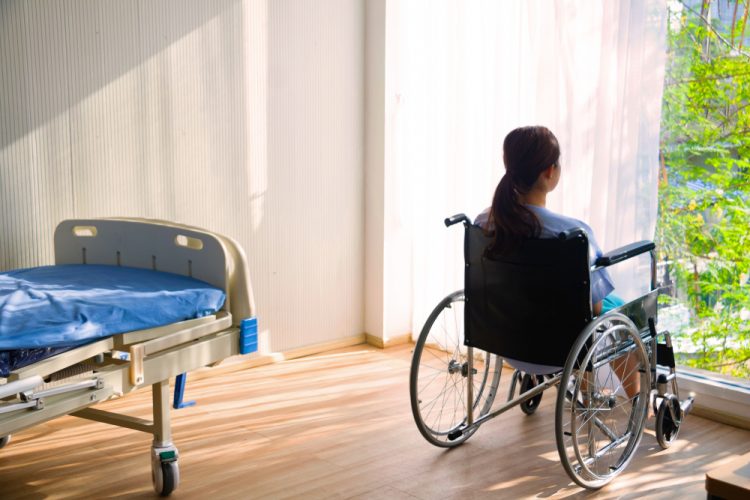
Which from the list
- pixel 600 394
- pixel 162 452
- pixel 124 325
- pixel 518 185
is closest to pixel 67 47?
pixel 124 325

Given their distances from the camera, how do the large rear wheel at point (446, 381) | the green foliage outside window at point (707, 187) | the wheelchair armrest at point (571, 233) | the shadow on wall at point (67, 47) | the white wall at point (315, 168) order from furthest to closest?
the white wall at point (315, 168)
the green foliage outside window at point (707, 187)
the shadow on wall at point (67, 47)
the large rear wheel at point (446, 381)
the wheelchair armrest at point (571, 233)

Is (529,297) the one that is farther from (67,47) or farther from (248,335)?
(67,47)

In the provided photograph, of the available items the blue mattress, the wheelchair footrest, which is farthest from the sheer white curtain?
the blue mattress

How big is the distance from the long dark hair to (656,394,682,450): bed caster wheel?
2.48 ft

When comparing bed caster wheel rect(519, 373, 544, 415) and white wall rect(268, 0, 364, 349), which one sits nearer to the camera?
bed caster wheel rect(519, 373, 544, 415)

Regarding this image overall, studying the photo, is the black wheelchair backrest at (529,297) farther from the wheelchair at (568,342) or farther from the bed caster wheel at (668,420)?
the bed caster wheel at (668,420)

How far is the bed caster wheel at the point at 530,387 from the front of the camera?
114 inches

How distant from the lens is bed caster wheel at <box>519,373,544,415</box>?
9.47 ft

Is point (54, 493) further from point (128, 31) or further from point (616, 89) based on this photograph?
point (616, 89)

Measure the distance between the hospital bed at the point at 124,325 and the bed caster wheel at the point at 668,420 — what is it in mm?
1282

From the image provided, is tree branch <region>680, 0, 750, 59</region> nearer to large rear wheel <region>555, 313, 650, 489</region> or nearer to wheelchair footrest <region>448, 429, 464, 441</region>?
large rear wheel <region>555, 313, 650, 489</region>

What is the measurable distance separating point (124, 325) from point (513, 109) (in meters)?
1.92

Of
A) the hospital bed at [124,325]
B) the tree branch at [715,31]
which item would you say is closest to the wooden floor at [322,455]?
the hospital bed at [124,325]

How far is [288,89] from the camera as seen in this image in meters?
3.61
